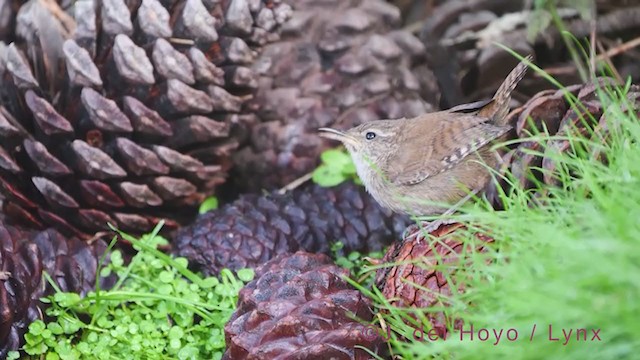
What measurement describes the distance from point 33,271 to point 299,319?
33.7 inches

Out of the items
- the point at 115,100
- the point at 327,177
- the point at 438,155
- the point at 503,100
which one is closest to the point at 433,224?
the point at 438,155

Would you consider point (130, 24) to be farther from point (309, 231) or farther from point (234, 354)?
point (234, 354)

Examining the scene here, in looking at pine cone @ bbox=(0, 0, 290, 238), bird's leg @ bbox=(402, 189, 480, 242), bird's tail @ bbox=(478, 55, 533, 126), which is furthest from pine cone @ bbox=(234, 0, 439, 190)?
bird's leg @ bbox=(402, 189, 480, 242)

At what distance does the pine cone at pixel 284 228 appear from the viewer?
8.34ft

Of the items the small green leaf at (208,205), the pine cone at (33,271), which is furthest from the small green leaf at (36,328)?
the small green leaf at (208,205)

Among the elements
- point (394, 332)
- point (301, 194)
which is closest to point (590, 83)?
point (394, 332)

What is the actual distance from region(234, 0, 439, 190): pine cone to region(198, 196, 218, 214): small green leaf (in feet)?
0.66

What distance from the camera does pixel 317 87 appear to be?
3031 millimetres

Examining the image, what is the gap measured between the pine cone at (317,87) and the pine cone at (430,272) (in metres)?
1.00

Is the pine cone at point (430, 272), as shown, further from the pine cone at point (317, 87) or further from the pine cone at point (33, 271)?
the pine cone at point (317, 87)

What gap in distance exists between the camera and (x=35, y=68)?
2.64 meters

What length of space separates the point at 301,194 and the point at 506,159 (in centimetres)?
83

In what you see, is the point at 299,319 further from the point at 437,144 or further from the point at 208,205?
the point at 208,205

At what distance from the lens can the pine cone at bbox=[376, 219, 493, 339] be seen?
1.81m
